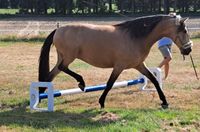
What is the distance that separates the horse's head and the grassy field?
3.85 ft

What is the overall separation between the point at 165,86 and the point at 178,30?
3.31 metres

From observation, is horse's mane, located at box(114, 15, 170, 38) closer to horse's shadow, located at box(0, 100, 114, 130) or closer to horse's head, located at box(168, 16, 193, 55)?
horse's head, located at box(168, 16, 193, 55)

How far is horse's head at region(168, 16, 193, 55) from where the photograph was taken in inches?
335

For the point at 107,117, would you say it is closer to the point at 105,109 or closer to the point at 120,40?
the point at 105,109

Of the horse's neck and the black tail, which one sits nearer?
the horse's neck

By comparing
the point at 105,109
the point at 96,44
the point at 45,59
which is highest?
the point at 96,44

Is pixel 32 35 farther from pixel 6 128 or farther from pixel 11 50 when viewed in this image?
pixel 6 128

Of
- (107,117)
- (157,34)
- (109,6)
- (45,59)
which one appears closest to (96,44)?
(157,34)

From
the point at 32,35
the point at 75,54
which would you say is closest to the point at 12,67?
the point at 75,54

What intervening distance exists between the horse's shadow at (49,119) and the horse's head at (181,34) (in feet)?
6.34

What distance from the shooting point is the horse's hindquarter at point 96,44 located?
8648 mm

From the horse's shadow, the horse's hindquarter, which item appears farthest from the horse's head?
the horse's shadow

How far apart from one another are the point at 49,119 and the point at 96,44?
68.5 inches

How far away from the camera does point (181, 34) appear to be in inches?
337
